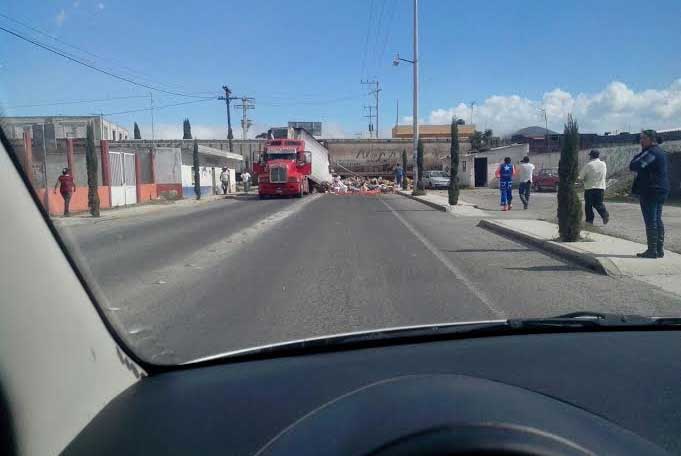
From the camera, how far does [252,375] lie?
2.63 m

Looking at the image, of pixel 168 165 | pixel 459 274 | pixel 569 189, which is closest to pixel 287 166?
pixel 168 165

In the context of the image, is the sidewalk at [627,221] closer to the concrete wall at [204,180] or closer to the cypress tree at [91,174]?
the cypress tree at [91,174]

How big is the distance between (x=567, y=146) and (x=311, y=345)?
410 inches

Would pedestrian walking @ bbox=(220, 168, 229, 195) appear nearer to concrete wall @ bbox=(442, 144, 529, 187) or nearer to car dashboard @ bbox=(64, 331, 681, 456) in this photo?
concrete wall @ bbox=(442, 144, 529, 187)

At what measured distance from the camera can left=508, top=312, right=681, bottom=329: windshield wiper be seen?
3285mm

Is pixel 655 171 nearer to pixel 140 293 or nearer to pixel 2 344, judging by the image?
pixel 140 293

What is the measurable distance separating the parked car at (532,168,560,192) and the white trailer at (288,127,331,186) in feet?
46.8

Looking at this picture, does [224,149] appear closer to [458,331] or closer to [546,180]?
[546,180]

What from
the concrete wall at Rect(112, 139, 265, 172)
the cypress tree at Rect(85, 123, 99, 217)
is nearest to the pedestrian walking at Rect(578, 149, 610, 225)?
the cypress tree at Rect(85, 123, 99, 217)

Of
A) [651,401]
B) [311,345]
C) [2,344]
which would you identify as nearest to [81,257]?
[2,344]

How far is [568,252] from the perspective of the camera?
10.7m

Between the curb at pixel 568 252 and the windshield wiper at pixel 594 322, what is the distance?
583 cm

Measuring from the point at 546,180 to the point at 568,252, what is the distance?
2727 cm

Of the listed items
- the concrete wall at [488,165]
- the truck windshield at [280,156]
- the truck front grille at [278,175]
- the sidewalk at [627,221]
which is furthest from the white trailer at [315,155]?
the sidewalk at [627,221]
